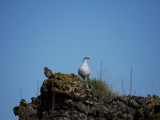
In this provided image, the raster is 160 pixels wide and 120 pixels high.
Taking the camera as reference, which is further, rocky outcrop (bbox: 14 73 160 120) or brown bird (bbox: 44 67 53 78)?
brown bird (bbox: 44 67 53 78)

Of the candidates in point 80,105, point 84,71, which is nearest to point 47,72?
point 80,105

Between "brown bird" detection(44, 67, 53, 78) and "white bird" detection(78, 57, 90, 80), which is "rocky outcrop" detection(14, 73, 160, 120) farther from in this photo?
"white bird" detection(78, 57, 90, 80)

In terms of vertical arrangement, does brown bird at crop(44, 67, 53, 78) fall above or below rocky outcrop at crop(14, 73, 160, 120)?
above

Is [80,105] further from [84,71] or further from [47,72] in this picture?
[84,71]

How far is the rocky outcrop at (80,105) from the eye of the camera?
809cm

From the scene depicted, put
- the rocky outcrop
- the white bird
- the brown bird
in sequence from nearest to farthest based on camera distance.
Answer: the rocky outcrop
the brown bird
the white bird

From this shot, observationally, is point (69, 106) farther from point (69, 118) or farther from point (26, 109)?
point (26, 109)

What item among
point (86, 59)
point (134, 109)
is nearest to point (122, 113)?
point (134, 109)

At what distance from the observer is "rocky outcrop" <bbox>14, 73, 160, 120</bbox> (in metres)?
8.09

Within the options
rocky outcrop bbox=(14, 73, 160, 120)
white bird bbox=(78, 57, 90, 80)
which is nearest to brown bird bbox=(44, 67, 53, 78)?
rocky outcrop bbox=(14, 73, 160, 120)

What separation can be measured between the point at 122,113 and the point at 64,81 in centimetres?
A: 218

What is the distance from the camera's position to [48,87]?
8531 mm

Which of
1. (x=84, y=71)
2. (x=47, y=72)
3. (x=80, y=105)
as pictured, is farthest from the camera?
(x=84, y=71)

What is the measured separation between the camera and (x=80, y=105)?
8.20 m
